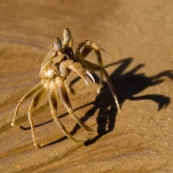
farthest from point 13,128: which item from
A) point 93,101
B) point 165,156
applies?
point 165,156

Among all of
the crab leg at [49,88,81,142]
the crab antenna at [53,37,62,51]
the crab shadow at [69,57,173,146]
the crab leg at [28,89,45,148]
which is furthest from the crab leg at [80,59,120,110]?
the crab leg at [28,89,45,148]

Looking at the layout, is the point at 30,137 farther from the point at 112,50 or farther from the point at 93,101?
the point at 112,50

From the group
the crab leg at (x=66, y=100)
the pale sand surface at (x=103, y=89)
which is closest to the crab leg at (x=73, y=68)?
the crab leg at (x=66, y=100)

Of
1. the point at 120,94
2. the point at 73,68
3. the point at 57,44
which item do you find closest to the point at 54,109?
the point at 73,68

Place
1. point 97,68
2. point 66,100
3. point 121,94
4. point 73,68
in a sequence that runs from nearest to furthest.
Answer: point 66,100 < point 73,68 < point 97,68 < point 121,94

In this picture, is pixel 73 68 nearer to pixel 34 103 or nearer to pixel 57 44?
pixel 57 44

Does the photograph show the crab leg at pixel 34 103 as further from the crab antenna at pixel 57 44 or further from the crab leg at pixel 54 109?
the crab antenna at pixel 57 44
